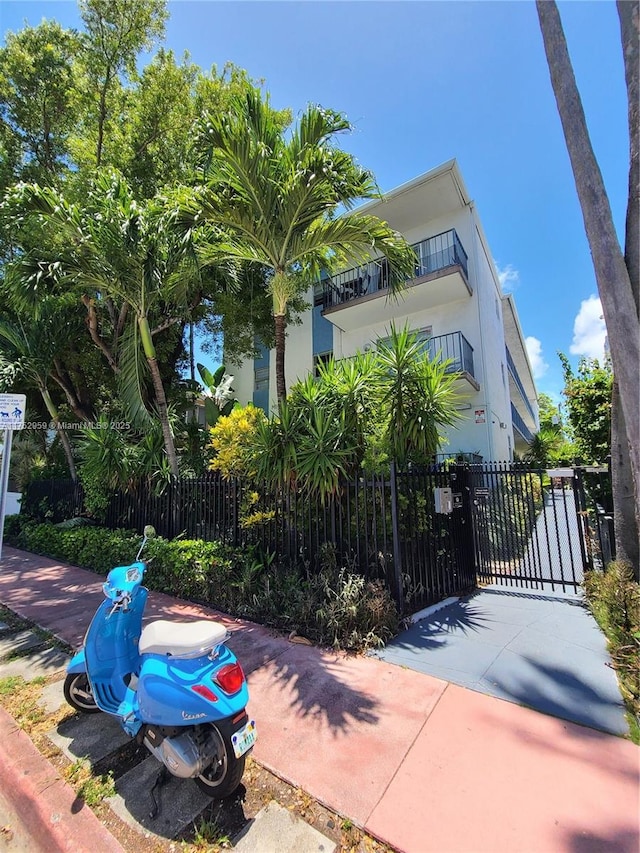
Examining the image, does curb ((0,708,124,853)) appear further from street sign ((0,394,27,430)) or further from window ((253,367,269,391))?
window ((253,367,269,391))

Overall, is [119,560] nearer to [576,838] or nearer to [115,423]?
[115,423]

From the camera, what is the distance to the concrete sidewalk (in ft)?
6.72

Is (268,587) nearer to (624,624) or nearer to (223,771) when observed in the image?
(223,771)

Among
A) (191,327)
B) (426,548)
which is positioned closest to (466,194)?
(191,327)

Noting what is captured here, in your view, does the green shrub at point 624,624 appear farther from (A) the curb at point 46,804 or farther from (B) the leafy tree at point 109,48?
(B) the leafy tree at point 109,48

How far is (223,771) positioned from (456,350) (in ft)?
37.8

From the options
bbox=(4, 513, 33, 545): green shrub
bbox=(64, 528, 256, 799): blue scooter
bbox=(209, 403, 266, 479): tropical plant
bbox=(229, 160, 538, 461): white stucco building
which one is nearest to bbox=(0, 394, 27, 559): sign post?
bbox=(209, 403, 266, 479): tropical plant

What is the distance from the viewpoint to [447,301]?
12586 mm

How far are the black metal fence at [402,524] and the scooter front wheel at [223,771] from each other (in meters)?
2.88

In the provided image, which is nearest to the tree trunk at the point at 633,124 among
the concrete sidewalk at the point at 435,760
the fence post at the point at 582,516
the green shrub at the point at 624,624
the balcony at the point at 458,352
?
the green shrub at the point at 624,624

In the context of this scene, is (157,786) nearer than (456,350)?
Yes

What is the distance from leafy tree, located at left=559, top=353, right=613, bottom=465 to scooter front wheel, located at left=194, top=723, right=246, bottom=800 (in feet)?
26.5

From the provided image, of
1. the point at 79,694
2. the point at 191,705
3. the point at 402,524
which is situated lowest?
the point at 79,694

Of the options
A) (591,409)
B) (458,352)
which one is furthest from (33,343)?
(591,409)
